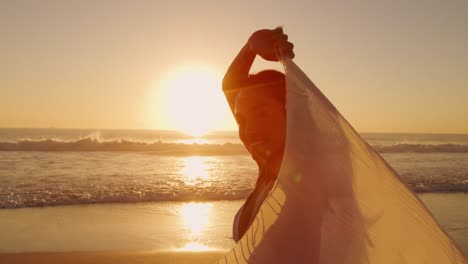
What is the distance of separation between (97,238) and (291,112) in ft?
23.4

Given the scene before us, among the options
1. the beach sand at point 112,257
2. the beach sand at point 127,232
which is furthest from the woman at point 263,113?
the beach sand at point 127,232

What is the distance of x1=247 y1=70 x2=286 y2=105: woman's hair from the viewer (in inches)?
57.3

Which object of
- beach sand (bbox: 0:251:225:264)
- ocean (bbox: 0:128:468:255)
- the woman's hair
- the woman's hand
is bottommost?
ocean (bbox: 0:128:468:255)

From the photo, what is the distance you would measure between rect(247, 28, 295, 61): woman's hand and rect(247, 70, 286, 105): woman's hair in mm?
60

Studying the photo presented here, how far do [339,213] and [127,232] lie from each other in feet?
24.6

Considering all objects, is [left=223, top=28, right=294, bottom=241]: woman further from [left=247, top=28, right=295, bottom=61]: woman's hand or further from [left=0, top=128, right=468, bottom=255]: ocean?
[left=0, top=128, right=468, bottom=255]: ocean

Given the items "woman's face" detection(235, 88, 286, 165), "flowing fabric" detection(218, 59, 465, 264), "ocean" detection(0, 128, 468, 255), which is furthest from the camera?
"ocean" detection(0, 128, 468, 255)

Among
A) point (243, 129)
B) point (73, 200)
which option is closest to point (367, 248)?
point (243, 129)

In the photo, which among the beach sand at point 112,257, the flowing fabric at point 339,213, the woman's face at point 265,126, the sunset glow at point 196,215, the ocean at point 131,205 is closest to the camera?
the flowing fabric at point 339,213

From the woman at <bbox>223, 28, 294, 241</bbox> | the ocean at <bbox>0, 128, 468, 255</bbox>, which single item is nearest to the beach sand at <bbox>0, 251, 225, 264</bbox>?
the ocean at <bbox>0, 128, 468, 255</bbox>

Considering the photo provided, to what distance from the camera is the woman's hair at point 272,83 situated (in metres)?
1.46

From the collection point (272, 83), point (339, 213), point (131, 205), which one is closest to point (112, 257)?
point (131, 205)

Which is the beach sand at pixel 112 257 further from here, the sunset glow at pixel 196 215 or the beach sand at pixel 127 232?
the sunset glow at pixel 196 215

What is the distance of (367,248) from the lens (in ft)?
3.68
